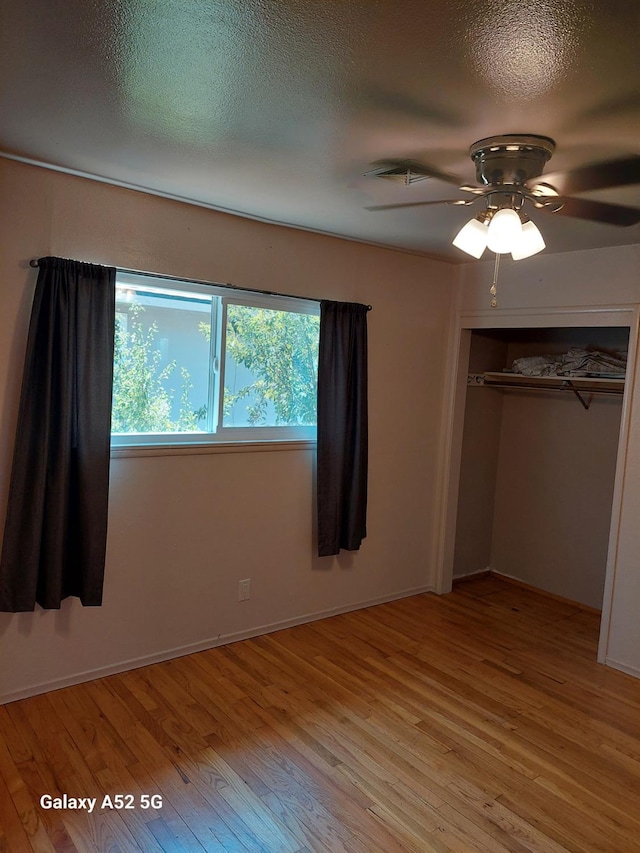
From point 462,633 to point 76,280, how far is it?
3005 millimetres

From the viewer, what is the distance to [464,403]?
4.48 m

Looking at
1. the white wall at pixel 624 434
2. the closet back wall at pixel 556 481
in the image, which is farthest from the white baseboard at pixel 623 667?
the closet back wall at pixel 556 481

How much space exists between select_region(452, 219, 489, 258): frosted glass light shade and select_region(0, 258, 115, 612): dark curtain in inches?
61.9

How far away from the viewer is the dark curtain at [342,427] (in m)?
3.67

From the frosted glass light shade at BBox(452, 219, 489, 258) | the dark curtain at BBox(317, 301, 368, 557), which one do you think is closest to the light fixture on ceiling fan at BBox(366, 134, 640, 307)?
the frosted glass light shade at BBox(452, 219, 489, 258)

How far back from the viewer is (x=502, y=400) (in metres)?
5.00

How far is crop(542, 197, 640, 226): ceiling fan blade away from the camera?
266 centimetres

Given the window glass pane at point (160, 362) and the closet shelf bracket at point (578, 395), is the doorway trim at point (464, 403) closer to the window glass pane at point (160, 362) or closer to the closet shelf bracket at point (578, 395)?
the closet shelf bracket at point (578, 395)

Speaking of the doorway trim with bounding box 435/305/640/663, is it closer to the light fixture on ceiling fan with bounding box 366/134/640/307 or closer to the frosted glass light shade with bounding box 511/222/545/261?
the light fixture on ceiling fan with bounding box 366/134/640/307

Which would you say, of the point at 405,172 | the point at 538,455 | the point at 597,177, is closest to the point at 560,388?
the point at 538,455

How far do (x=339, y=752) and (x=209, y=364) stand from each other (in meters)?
2.00

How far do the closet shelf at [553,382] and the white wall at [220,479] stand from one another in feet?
1.69

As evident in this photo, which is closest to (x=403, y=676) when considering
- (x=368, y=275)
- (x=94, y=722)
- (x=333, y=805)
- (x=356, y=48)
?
(x=333, y=805)

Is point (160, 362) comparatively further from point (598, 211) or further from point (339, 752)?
point (598, 211)
